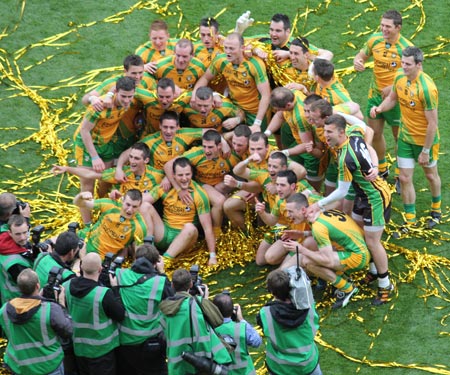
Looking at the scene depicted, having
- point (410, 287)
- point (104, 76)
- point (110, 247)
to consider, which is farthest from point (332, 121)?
point (104, 76)

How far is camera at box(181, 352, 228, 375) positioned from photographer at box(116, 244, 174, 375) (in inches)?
28.4

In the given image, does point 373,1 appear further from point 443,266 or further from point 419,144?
point 443,266

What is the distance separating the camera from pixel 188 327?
8.45 m

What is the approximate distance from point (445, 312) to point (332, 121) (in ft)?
6.79

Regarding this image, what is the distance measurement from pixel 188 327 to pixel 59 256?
152cm

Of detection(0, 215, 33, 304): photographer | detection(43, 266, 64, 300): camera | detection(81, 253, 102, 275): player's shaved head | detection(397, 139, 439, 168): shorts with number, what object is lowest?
detection(397, 139, 439, 168): shorts with number

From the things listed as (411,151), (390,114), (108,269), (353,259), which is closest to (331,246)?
(353,259)

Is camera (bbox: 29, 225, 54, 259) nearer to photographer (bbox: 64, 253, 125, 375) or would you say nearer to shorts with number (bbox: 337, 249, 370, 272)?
photographer (bbox: 64, 253, 125, 375)

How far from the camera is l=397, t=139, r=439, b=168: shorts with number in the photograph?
37.9 feet

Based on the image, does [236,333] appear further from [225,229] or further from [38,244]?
[225,229]

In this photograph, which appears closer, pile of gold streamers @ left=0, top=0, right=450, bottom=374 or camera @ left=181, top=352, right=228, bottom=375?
camera @ left=181, top=352, right=228, bottom=375

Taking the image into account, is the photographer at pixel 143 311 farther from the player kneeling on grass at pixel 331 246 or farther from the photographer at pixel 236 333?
the player kneeling on grass at pixel 331 246

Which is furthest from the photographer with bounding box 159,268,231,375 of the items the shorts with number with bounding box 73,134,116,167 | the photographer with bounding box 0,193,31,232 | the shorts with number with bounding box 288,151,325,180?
the shorts with number with bounding box 73,134,116,167

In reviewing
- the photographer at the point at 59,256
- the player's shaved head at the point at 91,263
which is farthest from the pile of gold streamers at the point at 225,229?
the player's shaved head at the point at 91,263
